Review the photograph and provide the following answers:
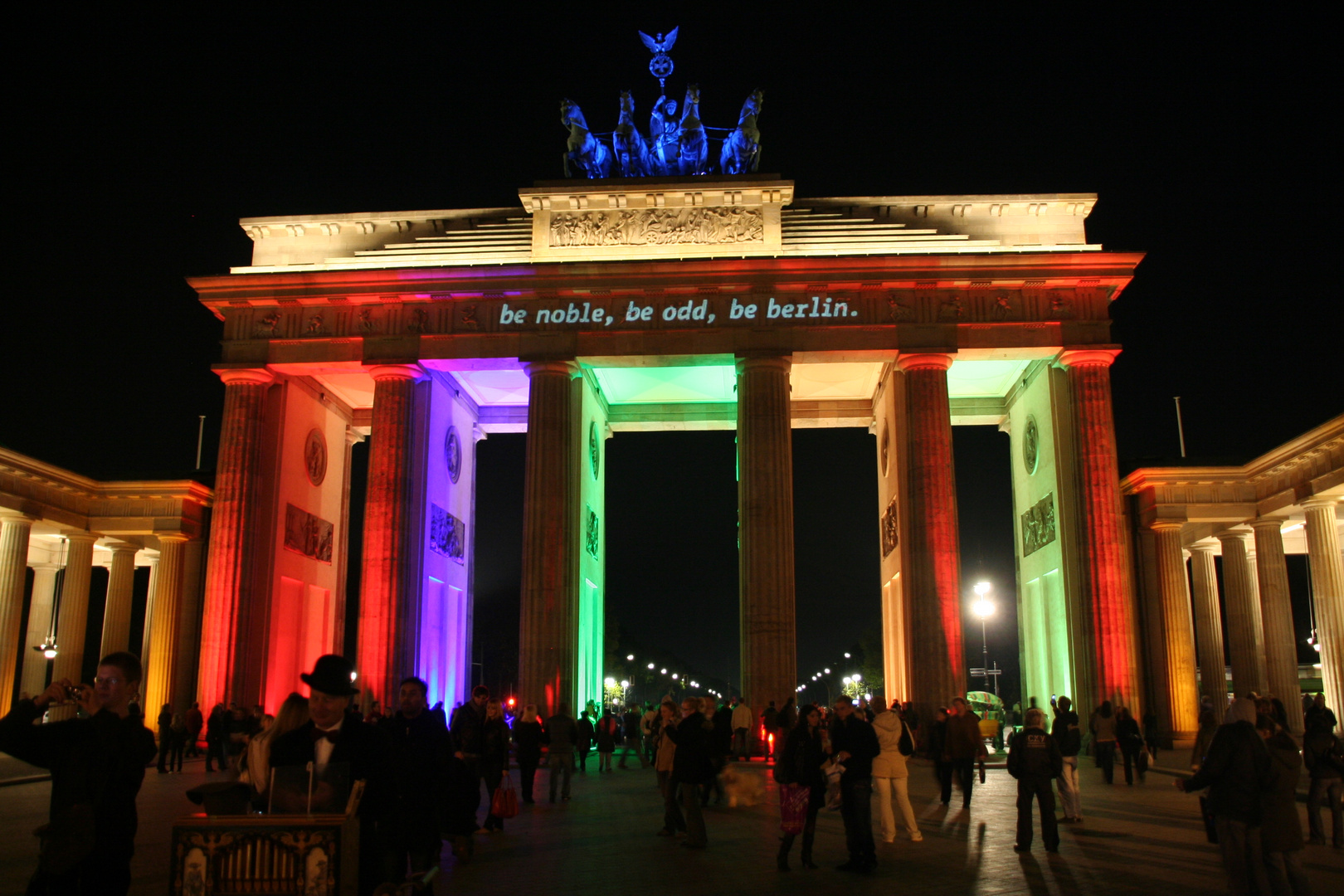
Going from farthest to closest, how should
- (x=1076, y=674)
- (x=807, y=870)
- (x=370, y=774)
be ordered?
(x=1076, y=674) < (x=807, y=870) < (x=370, y=774)

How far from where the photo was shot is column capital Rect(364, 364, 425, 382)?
30922 mm

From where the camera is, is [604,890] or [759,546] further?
[759,546]

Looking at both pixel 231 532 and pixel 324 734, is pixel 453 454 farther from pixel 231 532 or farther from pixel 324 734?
pixel 324 734

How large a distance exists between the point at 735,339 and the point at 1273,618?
733 inches

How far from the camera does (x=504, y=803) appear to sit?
487 inches

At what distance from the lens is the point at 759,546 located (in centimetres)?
2917

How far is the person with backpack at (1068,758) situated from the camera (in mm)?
13789

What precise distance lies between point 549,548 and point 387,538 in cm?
474

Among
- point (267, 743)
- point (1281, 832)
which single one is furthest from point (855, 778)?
point (267, 743)

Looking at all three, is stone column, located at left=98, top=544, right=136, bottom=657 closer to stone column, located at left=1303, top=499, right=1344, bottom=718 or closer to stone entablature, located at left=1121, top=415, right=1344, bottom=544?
stone entablature, located at left=1121, top=415, right=1344, bottom=544

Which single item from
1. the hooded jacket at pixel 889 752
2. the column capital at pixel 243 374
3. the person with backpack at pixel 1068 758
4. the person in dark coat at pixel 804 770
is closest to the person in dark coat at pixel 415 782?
the person in dark coat at pixel 804 770

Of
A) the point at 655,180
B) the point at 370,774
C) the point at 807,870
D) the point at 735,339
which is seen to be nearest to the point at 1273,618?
the point at 735,339

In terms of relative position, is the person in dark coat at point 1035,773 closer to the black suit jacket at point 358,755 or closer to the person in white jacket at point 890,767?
the person in white jacket at point 890,767

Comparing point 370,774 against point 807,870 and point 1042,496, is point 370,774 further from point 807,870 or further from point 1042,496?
point 1042,496
